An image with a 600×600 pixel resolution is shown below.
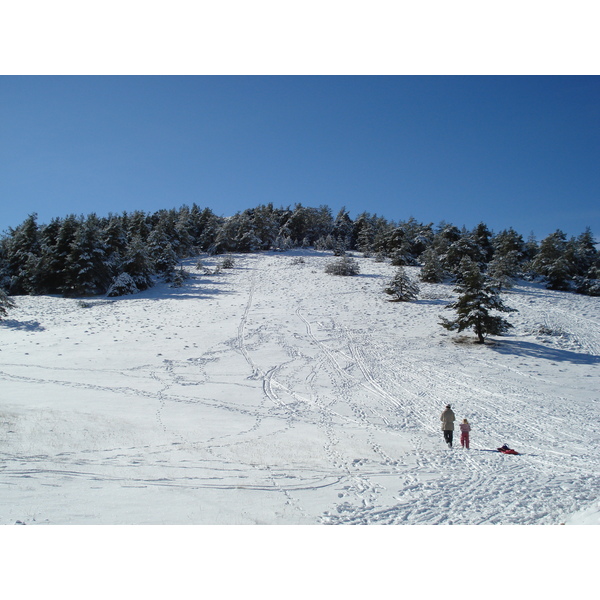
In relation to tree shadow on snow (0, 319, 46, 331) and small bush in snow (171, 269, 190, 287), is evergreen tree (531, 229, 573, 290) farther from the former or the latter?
tree shadow on snow (0, 319, 46, 331)

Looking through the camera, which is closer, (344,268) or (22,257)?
(22,257)

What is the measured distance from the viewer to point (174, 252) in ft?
144

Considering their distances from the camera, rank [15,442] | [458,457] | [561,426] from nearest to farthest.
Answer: [15,442]
[458,457]
[561,426]

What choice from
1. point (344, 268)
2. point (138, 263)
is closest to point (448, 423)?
point (344, 268)

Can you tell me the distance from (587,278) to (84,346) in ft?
162

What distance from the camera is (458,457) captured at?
378 inches

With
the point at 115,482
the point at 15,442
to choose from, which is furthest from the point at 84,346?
the point at 115,482

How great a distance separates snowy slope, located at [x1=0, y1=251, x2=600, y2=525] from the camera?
678cm

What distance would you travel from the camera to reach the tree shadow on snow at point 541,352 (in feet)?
62.9

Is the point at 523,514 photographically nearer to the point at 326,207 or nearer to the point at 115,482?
the point at 115,482

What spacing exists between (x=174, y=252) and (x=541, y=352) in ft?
129

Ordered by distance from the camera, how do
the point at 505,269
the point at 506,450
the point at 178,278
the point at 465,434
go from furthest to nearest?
the point at 505,269
the point at 178,278
the point at 465,434
the point at 506,450

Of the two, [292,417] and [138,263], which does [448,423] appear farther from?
[138,263]

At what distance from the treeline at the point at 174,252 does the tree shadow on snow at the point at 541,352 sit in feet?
14.9
